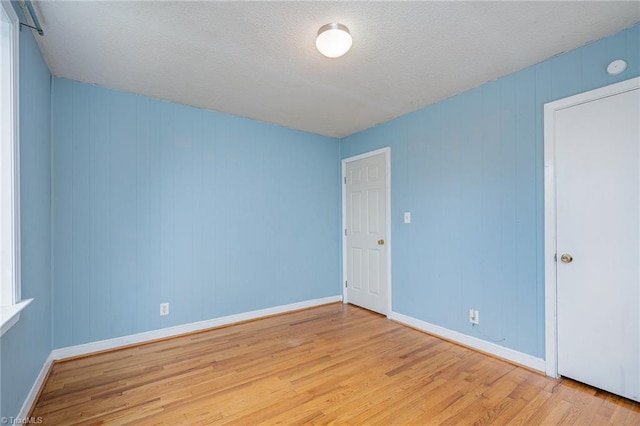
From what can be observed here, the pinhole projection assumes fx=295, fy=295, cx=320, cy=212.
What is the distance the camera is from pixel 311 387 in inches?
83.7

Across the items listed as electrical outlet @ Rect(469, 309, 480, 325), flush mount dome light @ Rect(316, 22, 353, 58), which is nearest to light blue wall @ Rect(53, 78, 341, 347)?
flush mount dome light @ Rect(316, 22, 353, 58)

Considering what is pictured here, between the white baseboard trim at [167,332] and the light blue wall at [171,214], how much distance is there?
55mm

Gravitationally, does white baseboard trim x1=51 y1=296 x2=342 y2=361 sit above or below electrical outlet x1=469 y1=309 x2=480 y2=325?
below

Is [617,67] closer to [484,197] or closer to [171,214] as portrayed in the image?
[484,197]

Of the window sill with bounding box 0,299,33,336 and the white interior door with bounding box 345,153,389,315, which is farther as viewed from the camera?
the white interior door with bounding box 345,153,389,315

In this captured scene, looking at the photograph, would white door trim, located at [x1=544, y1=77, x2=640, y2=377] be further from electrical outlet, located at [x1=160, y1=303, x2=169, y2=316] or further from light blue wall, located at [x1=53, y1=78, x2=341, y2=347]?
electrical outlet, located at [x1=160, y1=303, x2=169, y2=316]

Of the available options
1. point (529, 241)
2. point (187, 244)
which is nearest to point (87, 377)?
point (187, 244)

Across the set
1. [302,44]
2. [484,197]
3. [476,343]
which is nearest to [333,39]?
[302,44]

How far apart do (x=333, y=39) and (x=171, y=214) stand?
90.7 inches

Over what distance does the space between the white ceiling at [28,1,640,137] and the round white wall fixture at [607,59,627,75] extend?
0.21m

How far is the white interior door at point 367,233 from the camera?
375cm

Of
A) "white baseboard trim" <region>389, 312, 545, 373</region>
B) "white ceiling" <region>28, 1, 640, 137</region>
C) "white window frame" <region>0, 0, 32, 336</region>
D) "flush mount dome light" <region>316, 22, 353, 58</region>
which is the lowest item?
"white baseboard trim" <region>389, 312, 545, 373</region>

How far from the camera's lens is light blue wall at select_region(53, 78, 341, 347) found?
103 inches

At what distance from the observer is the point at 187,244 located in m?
3.15
